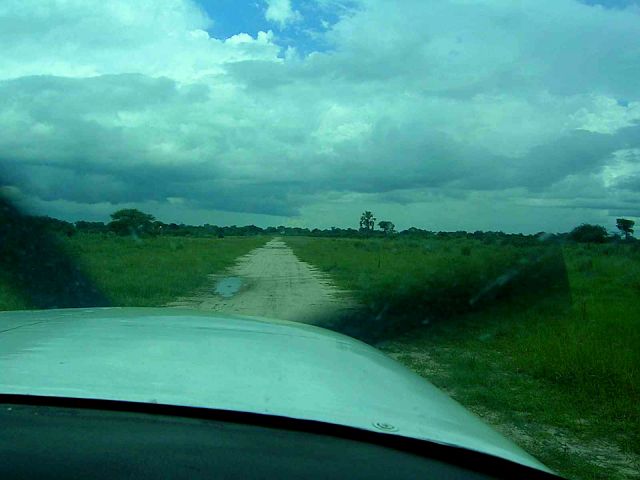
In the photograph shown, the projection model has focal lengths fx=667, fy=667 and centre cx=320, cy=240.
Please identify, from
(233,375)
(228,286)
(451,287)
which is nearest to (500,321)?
(451,287)

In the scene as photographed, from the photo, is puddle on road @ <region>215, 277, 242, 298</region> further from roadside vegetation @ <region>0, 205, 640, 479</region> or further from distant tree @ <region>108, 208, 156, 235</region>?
distant tree @ <region>108, 208, 156, 235</region>

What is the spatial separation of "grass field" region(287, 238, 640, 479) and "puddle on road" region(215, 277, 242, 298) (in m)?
3.09

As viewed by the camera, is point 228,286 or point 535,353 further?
point 228,286

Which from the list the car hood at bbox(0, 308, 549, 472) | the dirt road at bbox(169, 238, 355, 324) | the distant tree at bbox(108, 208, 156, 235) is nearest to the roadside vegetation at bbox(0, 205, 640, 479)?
the dirt road at bbox(169, 238, 355, 324)

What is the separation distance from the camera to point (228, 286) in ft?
59.8

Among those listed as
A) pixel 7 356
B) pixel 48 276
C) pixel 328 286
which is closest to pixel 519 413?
pixel 7 356

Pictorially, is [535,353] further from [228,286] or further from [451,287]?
[228,286]

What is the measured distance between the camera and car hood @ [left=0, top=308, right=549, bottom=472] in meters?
2.09

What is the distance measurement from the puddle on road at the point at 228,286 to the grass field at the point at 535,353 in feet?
10.1

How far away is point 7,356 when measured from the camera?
241cm

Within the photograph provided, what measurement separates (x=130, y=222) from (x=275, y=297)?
3774 centimetres

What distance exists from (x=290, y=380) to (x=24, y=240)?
41.2ft

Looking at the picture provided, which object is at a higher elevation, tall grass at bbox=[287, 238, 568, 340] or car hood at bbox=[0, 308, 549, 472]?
car hood at bbox=[0, 308, 549, 472]

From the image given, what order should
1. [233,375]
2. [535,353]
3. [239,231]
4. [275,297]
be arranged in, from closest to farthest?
[233,375] → [535,353] → [275,297] → [239,231]
